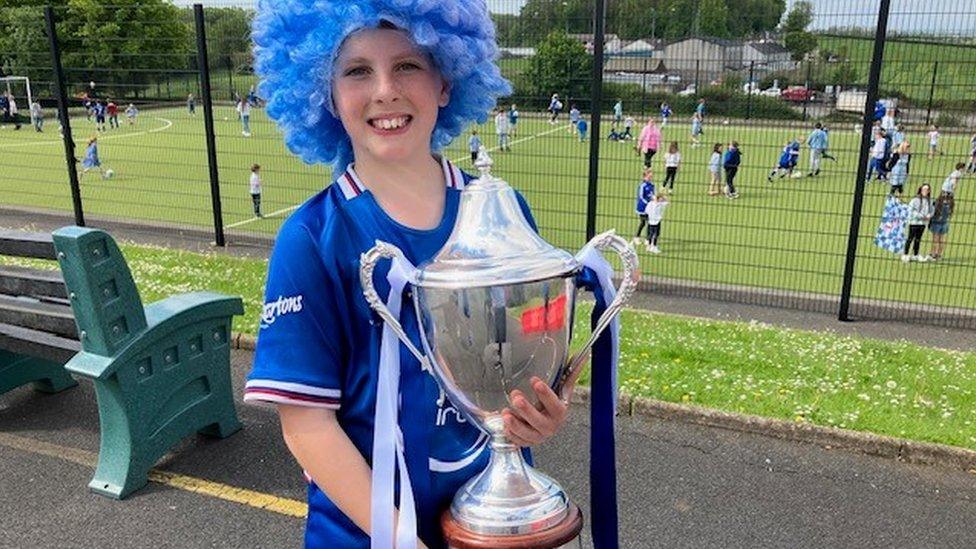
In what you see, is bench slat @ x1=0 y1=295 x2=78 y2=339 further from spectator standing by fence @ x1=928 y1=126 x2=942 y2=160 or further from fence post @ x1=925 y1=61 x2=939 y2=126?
spectator standing by fence @ x1=928 y1=126 x2=942 y2=160

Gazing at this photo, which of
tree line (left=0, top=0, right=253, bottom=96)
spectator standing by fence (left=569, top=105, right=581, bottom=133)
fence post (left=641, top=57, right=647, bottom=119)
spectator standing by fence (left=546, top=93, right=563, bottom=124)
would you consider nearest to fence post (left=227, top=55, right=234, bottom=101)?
tree line (left=0, top=0, right=253, bottom=96)

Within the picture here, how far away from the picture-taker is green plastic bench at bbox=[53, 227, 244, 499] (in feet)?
13.1

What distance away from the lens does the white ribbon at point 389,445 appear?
4.80ft

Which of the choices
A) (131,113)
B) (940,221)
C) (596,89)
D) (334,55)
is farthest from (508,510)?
(131,113)

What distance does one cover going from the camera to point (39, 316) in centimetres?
459

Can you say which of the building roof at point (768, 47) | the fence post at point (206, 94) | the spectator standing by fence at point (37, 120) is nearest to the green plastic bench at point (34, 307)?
the fence post at point (206, 94)

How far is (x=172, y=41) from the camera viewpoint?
964cm

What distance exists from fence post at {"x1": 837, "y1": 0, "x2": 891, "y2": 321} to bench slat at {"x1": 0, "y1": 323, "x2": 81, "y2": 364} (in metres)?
6.19

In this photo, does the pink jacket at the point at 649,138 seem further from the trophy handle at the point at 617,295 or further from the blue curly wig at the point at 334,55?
the trophy handle at the point at 617,295

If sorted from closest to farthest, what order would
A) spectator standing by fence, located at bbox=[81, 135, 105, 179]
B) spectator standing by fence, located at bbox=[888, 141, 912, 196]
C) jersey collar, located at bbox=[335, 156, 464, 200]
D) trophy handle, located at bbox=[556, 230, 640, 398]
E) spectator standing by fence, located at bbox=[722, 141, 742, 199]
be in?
trophy handle, located at bbox=[556, 230, 640, 398] → jersey collar, located at bbox=[335, 156, 464, 200] → spectator standing by fence, located at bbox=[722, 141, 742, 199] → spectator standing by fence, located at bbox=[888, 141, 912, 196] → spectator standing by fence, located at bbox=[81, 135, 105, 179]

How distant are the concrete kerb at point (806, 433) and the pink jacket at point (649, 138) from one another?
5190mm

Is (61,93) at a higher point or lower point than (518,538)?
higher

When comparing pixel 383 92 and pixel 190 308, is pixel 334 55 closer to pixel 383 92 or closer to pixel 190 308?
pixel 383 92

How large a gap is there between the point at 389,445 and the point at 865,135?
22.2ft
